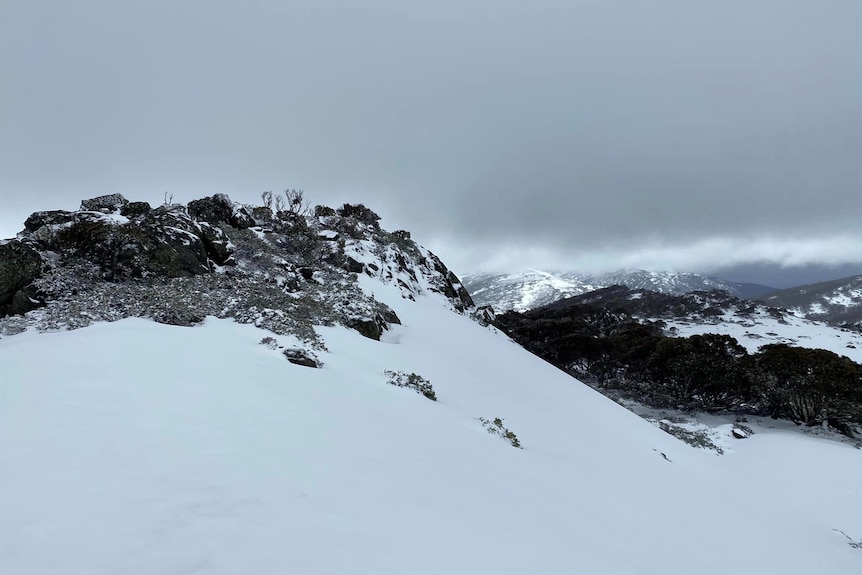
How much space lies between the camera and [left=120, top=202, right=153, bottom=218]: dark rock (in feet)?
58.2

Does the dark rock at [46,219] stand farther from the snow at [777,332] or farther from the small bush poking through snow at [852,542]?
the snow at [777,332]

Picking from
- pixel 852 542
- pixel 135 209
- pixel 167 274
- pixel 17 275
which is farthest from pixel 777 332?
pixel 17 275

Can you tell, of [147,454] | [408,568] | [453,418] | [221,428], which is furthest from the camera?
[453,418]

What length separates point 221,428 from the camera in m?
4.93

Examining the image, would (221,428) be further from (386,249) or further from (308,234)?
(386,249)

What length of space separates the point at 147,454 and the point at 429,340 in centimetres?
1504

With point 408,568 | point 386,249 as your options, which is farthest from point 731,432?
point 408,568

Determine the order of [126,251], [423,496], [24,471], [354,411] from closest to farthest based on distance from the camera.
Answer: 1. [24,471]
2. [423,496]
3. [354,411]
4. [126,251]

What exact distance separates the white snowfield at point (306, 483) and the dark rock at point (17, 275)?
2.71 meters

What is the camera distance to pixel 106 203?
61.2 feet

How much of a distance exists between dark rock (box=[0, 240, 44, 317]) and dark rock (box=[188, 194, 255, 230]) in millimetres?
11467

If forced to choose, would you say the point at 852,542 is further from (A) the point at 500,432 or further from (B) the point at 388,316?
(B) the point at 388,316

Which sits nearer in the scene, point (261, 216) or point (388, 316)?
point (388, 316)

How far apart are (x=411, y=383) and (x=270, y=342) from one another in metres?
4.00
